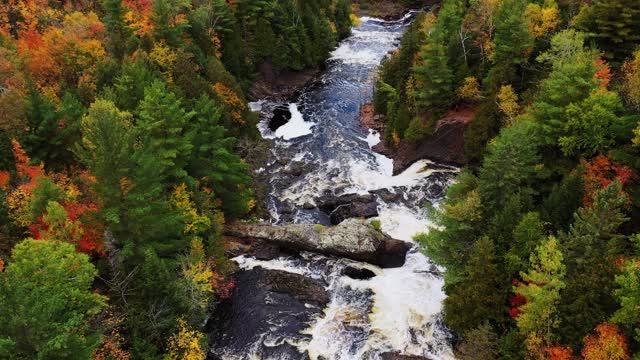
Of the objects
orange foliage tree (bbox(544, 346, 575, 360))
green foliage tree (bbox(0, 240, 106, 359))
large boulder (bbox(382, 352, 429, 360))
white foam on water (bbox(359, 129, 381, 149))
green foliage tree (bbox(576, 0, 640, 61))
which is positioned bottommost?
white foam on water (bbox(359, 129, 381, 149))

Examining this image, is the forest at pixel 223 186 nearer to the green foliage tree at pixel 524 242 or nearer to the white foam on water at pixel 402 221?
the green foliage tree at pixel 524 242

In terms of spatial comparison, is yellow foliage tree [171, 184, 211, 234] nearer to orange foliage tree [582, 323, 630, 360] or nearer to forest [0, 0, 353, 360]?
forest [0, 0, 353, 360]

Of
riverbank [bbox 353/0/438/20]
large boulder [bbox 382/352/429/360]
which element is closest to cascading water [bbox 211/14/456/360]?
large boulder [bbox 382/352/429/360]

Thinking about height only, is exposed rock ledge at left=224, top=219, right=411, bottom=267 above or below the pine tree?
below

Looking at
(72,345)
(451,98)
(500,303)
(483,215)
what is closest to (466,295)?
(500,303)

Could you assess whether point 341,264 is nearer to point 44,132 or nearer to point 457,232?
point 457,232

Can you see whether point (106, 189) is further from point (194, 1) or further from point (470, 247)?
point (194, 1)
